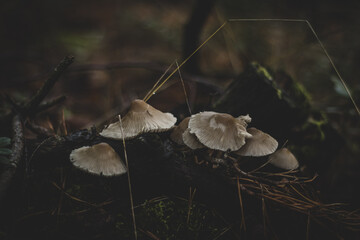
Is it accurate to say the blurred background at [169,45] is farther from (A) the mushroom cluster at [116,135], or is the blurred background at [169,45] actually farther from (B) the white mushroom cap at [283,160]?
(A) the mushroom cluster at [116,135]

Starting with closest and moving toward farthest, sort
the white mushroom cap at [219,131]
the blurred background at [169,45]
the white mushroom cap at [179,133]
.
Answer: the white mushroom cap at [219,131] < the white mushroom cap at [179,133] < the blurred background at [169,45]

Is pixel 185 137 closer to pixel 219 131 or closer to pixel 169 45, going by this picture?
pixel 219 131

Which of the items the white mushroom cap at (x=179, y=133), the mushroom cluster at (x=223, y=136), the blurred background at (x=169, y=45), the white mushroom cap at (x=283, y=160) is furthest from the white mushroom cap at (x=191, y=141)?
the blurred background at (x=169, y=45)

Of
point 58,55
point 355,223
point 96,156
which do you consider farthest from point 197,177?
point 58,55

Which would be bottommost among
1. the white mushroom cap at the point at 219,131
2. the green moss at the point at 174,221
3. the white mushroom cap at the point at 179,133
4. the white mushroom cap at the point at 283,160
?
the green moss at the point at 174,221

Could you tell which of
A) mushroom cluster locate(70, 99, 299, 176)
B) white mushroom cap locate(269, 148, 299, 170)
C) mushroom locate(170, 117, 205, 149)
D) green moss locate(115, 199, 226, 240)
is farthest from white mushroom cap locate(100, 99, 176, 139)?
white mushroom cap locate(269, 148, 299, 170)

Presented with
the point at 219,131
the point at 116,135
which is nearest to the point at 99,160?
the point at 116,135

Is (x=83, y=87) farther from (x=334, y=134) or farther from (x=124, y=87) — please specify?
(x=334, y=134)

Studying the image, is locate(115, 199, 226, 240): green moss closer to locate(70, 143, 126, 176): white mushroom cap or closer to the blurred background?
locate(70, 143, 126, 176): white mushroom cap
